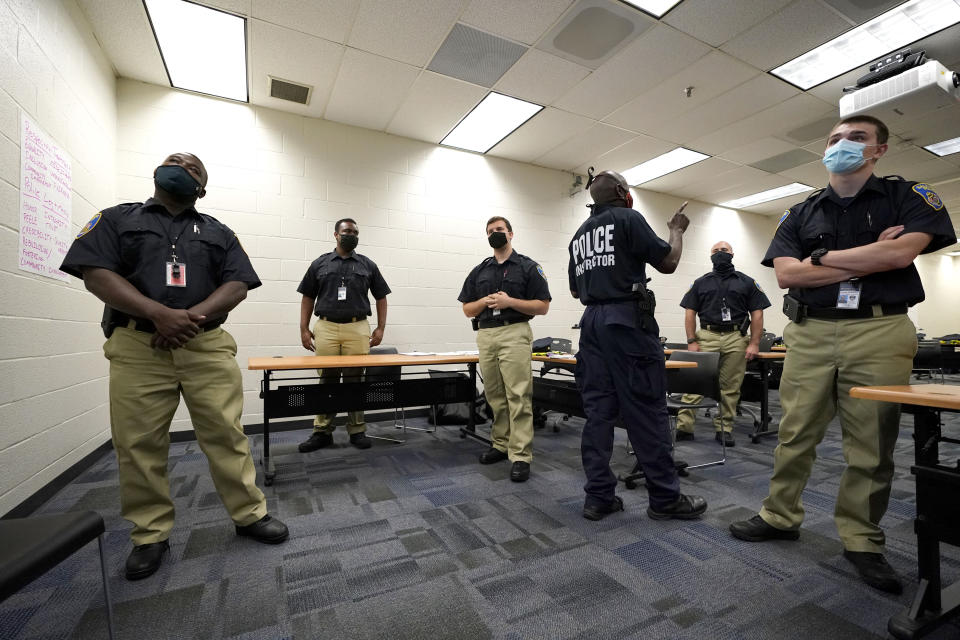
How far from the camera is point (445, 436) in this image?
3.51 meters

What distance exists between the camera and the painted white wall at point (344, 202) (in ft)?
11.4

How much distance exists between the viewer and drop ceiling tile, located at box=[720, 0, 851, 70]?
273cm

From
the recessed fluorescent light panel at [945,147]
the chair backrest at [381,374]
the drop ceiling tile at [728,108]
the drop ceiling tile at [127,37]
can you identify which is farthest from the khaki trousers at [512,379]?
the recessed fluorescent light panel at [945,147]

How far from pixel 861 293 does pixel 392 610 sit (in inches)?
72.2

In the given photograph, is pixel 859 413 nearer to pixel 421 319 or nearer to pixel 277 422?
pixel 421 319

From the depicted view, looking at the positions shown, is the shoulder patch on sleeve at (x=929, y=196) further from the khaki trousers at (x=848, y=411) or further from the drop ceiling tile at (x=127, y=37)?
the drop ceiling tile at (x=127, y=37)

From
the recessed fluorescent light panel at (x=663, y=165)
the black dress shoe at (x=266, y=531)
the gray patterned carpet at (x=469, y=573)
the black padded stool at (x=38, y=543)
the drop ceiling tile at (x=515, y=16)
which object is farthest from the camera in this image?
the recessed fluorescent light panel at (x=663, y=165)

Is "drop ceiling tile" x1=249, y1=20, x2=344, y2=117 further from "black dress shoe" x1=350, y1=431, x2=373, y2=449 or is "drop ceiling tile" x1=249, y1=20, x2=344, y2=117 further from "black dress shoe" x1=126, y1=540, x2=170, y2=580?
"black dress shoe" x1=126, y1=540, x2=170, y2=580

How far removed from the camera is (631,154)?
4.77 metres

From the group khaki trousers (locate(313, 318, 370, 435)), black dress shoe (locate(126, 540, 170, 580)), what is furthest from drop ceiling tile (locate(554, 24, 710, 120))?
black dress shoe (locate(126, 540, 170, 580))

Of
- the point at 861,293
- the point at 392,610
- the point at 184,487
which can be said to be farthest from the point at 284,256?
the point at 861,293

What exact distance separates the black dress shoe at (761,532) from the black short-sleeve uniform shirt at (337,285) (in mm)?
2653

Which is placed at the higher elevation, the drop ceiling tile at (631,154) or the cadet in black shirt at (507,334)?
the drop ceiling tile at (631,154)

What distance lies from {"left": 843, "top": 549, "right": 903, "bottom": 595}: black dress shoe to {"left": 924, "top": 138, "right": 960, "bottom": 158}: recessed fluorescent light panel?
535cm
